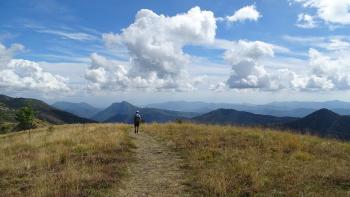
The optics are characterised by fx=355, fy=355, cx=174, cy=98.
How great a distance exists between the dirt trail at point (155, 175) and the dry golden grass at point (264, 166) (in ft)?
2.02

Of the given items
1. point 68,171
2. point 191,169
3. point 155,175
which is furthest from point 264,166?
point 68,171

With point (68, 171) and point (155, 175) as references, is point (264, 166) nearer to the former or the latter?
point (155, 175)

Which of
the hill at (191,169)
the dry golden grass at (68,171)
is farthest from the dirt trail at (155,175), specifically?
the dry golden grass at (68,171)

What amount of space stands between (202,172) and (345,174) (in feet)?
18.8

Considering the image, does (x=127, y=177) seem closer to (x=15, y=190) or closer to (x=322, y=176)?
(x=15, y=190)

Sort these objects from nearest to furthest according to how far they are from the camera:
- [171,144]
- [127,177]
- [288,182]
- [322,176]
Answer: [288,182] < [322,176] < [127,177] < [171,144]

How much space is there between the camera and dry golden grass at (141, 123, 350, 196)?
12586 mm

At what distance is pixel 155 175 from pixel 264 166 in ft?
16.2

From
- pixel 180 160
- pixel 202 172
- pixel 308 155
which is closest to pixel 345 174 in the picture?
pixel 308 155

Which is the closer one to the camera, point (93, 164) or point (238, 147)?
point (93, 164)

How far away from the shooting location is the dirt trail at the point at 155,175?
1298 cm

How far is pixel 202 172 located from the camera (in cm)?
1523

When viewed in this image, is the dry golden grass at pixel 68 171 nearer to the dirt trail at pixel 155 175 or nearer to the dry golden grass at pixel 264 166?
the dirt trail at pixel 155 175

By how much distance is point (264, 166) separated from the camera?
1606 cm
